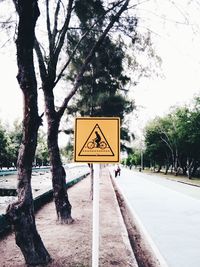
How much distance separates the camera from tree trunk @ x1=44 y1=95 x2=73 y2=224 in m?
11.1

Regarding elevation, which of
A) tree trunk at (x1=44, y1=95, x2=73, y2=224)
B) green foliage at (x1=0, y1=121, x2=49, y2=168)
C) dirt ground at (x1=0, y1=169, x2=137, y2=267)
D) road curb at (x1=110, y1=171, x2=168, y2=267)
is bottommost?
road curb at (x1=110, y1=171, x2=168, y2=267)

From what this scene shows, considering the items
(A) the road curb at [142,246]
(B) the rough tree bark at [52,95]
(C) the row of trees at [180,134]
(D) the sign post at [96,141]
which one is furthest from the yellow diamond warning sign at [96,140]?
(C) the row of trees at [180,134]

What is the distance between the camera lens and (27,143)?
696cm

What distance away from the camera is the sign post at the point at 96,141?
5418 mm

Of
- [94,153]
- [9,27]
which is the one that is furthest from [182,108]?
[94,153]

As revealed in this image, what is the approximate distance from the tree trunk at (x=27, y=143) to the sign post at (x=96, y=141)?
1.69 m

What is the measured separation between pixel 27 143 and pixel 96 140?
6.29 ft

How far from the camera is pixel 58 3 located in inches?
455

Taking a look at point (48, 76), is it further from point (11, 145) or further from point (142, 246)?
point (11, 145)

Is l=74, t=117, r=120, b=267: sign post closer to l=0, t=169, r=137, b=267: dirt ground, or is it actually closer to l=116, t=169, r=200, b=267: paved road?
l=0, t=169, r=137, b=267: dirt ground

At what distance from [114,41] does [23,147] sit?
252 inches

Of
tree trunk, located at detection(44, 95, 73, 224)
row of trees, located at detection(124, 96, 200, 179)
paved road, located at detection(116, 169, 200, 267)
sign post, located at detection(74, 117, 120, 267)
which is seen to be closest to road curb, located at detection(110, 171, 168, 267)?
paved road, located at detection(116, 169, 200, 267)

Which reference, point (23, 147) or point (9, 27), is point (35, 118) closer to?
point (23, 147)

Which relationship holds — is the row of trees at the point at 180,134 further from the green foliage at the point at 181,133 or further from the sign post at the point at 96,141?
the sign post at the point at 96,141
